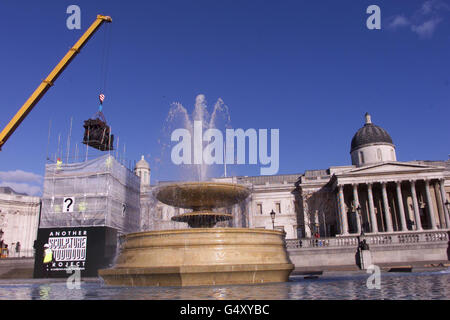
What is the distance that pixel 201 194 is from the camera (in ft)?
42.0

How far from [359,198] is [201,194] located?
1843 inches

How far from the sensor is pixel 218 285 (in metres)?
9.52

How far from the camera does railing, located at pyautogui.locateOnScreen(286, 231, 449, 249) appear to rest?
92.7 ft

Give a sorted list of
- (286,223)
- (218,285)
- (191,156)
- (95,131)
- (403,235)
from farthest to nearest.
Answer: (286,223)
(95,131)
(403,235)
(191,156)
(218,285)

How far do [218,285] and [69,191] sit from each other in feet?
87.9

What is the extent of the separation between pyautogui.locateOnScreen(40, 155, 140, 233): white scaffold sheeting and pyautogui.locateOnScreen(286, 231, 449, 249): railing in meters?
15.2

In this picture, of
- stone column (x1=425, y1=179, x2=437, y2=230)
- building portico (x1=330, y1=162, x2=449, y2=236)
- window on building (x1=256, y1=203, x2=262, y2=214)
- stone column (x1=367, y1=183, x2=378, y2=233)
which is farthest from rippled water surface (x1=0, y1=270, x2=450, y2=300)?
window on building (x1=256, y1=203, x2=262, y2=214)

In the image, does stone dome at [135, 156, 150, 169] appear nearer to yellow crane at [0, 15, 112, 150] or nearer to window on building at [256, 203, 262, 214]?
window on building at [256, 203, 262, 214]

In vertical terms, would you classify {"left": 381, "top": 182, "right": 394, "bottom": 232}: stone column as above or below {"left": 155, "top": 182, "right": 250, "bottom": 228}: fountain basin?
above

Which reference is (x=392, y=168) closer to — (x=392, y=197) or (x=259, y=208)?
(x=392, y=197)

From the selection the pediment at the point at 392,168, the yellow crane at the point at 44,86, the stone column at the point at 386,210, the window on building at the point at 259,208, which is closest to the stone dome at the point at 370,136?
the pediment at the point at 392,168

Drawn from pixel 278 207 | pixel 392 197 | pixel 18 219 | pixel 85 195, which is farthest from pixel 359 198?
pixel 18 219
